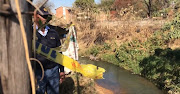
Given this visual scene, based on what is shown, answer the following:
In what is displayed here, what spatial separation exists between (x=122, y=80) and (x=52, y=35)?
667 centimetres

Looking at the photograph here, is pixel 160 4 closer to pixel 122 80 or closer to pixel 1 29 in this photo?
pixel 122 80

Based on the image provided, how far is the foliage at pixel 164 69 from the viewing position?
7.19m

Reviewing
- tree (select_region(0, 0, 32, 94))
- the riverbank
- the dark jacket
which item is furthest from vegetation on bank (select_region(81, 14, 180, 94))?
tree (select_region(0, 0, 32, 94))

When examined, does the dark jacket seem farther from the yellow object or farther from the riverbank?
the riverbank

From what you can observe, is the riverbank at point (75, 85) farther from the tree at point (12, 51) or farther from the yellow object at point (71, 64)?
the tree at point (12, 51)

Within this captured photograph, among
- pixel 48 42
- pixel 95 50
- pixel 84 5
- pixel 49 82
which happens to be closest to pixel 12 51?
pixel 48 42

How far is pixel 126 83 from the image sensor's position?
8.45 meters

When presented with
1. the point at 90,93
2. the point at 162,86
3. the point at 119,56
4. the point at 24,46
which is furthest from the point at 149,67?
the point at 24,46

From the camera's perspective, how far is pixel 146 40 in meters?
12.4

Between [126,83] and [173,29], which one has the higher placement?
[173,29]

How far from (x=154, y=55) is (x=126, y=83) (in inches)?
108

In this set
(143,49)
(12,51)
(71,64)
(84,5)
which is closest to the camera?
(12,51)

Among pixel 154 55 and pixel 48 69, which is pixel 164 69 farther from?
pixel 48 69

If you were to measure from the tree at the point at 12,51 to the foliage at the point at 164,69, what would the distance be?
6.61 meters
